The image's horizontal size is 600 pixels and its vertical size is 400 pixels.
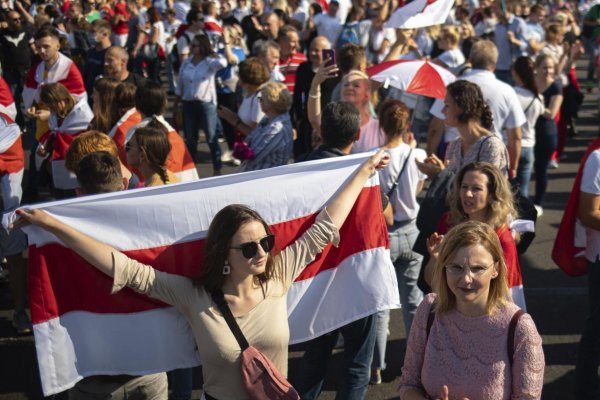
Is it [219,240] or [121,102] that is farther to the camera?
[121,102]

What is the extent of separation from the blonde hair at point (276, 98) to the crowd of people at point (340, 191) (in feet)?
0.03

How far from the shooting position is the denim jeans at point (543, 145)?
Answer: 8570 mm

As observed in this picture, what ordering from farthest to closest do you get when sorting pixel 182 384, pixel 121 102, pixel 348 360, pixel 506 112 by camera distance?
pixel 506 112
pixel 121 102
pixel 182 384
pixel 348 360

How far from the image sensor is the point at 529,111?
Result: 7.77 metres

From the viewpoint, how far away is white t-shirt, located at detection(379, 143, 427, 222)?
518cm

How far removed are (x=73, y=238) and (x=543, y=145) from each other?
6.31 meters

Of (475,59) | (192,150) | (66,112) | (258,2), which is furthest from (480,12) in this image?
(66,112)

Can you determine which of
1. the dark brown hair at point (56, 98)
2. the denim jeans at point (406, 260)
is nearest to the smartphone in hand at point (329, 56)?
the denim jeans at point (406, 260)

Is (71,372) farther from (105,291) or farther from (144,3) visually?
(144,3)

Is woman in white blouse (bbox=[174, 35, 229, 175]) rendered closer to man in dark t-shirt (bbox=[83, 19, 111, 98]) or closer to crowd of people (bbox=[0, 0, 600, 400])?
crowd of people (bbox=[0, 0, 600, 400])

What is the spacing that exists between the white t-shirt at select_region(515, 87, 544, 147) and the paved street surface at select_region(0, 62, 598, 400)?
38.5 inches

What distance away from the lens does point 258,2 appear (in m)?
16.1

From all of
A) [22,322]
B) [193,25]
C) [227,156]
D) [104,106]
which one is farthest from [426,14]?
[193,25]

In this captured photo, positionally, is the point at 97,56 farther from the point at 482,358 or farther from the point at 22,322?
the point at 482,358
